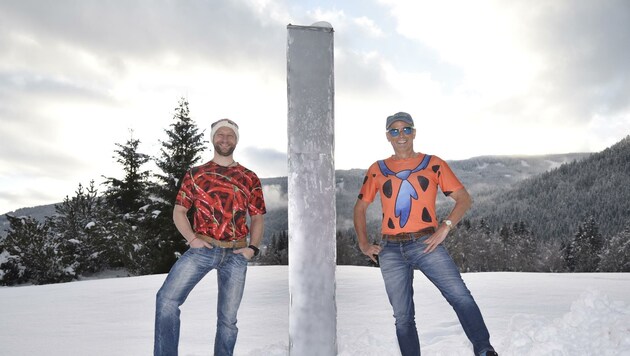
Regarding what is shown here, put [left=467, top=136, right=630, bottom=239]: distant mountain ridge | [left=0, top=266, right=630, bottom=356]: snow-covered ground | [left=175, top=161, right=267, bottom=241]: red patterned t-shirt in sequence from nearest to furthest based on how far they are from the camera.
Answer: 1. [left=175, top=161, right=267, bottom=241]: red patterned t-shirt
2. [left=0, top=266, right=630, bottom=356]: snow-covered ground
3. [left=467, top=136, right=630, bottom=239]: distant mountain ridge

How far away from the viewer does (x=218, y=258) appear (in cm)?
342

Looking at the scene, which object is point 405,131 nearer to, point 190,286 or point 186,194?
point 186,194

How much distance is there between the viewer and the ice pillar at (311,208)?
3.36 metres

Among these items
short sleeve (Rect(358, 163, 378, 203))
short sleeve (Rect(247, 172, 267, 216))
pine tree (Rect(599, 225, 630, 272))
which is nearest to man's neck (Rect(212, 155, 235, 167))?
short sleeve (Rect(247, 172, 267, 216))

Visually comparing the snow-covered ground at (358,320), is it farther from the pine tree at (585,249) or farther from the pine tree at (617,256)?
the pine tree at (585,249)

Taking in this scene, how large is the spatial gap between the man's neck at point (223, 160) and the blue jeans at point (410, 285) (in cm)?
123

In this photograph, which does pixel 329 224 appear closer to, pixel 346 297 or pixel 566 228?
pixel 346 297

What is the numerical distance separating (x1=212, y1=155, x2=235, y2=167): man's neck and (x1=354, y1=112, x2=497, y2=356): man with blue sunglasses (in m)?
1.04

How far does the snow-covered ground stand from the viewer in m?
4.35

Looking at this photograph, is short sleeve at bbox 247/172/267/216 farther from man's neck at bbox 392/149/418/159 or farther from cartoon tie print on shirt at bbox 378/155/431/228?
man's neck at bbox 392/149/418/159

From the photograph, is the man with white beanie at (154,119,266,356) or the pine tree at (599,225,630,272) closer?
the man with white beanie at (154,119,266,356)

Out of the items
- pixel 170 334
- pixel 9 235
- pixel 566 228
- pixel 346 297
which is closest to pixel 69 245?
pixel 9 235

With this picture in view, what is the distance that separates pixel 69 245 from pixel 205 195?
28332 mm

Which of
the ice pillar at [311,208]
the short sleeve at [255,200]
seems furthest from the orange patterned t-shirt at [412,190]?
the short sleeve at [255,200]
